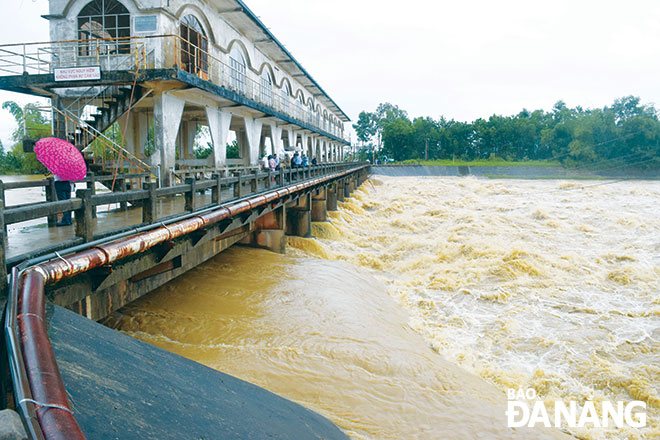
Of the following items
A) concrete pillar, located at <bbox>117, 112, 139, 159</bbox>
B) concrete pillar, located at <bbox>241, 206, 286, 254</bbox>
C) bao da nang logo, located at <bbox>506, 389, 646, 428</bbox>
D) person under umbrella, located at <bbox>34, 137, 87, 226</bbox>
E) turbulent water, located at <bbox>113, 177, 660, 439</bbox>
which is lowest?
bao da nang logo, located at <bbox>506, 389, 646, 428</bbox>

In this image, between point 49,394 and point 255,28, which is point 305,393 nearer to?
point 49,394

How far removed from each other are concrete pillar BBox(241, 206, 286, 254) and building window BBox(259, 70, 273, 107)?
10.6 meters

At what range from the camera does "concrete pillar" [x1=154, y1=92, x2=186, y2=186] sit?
1331cm

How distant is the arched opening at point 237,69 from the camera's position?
18875mm

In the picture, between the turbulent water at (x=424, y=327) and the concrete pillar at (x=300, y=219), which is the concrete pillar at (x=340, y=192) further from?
the turbulent water at (x=424, y=327)

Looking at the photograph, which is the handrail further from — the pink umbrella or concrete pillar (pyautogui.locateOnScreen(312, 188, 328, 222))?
concrete pillar (pyautogui.locateOnScreen(312, 188, 328, 222))

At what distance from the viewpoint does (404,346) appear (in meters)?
8.09

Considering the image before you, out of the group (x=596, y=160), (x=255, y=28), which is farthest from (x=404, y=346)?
(x=596, y=160)

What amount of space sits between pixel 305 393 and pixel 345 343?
1778mm

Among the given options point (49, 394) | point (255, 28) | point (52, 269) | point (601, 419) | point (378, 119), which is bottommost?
point (601, 419)

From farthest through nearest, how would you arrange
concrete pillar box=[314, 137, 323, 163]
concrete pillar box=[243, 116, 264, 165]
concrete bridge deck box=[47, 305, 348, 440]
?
concrete pillar box=[314, 137, 323, 163] < concrete pillar box=[243, 116, 264, 165] < concrete bridge deck box=[47, 305, 348, 440]

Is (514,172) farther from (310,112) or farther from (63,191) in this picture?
(63,191)

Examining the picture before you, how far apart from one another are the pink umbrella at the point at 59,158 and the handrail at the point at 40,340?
128 centimetres

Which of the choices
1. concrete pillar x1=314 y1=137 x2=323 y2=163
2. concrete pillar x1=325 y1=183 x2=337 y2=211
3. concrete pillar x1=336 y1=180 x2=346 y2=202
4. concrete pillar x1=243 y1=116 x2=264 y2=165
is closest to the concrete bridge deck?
concrete pillar x1=243 y1=116 x2=264 y2=165
